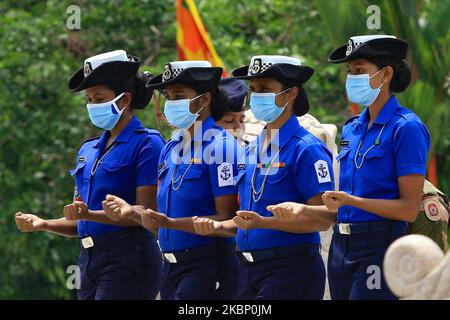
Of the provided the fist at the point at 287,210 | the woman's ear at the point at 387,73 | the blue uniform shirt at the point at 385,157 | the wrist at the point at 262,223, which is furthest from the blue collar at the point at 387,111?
the wrist at the point at 262,223

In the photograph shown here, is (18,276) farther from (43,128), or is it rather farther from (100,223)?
(100,223)

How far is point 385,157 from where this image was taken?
702cm

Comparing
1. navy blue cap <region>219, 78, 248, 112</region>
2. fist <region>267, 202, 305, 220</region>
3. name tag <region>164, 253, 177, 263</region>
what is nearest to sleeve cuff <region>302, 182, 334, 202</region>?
fist <region>267, 202, 305, 220</region>

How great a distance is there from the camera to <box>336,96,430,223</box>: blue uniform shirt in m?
6.96

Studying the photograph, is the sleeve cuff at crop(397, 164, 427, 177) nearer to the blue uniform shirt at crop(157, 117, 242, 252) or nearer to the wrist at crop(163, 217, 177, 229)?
the blue uniform shirt at crop(157, 117, 242, 252)

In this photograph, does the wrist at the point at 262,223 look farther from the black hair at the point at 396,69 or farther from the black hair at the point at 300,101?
the black hair at the point at 396,69

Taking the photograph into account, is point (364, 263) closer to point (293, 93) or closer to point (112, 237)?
point (293, 93)

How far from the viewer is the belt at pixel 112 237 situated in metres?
7.82

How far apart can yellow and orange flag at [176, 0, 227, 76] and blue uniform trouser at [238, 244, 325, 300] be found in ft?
13.4

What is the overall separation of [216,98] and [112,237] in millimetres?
958

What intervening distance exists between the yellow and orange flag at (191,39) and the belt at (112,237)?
11.5ft

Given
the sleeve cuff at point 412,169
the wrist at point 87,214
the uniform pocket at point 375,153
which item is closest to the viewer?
the sleeve cuff at point 412,169

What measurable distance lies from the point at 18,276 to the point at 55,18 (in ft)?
9.99

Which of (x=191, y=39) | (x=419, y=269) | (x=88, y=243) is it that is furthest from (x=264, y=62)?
(x=191, y=39)
